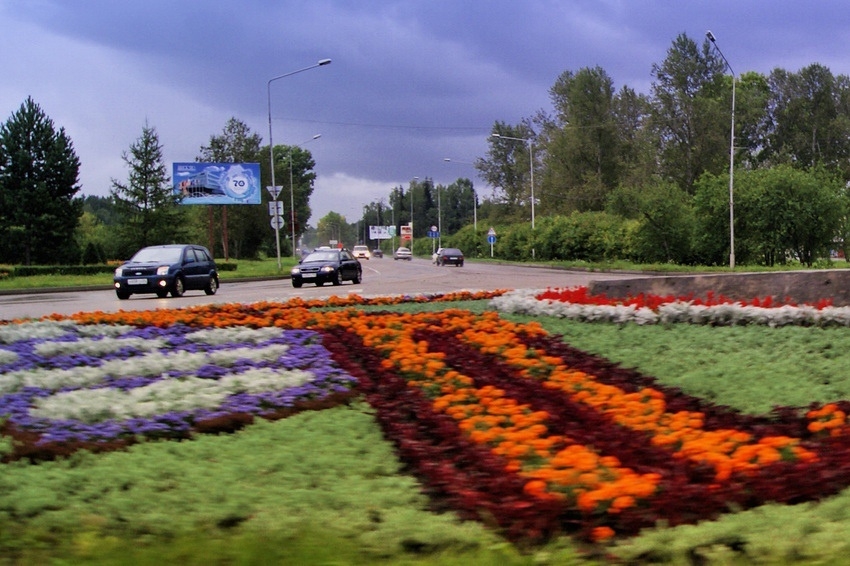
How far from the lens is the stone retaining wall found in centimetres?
1068

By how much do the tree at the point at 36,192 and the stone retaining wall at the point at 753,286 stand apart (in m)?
52.7

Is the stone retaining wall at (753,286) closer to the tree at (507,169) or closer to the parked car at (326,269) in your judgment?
the parked car at (326,269)

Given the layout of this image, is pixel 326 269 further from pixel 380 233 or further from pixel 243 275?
pixel 380 233

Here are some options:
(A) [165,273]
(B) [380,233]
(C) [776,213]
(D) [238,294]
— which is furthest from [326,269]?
(B) [380,233]

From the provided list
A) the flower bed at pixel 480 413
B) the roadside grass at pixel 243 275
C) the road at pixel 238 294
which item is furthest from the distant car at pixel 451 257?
the flower bed at pixel 480 413

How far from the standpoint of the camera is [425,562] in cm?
312

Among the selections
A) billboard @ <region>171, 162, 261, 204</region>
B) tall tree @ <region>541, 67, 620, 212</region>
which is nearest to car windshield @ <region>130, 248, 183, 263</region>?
billboard @ <region>171, 162, 261, 204</region>

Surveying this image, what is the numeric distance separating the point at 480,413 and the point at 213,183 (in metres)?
55.1

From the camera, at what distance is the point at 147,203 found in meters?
60.8

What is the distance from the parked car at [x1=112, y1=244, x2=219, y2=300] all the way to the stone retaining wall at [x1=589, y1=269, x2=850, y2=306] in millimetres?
14490

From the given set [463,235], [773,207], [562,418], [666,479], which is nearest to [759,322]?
[562,418]

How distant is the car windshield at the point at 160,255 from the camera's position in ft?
80.0

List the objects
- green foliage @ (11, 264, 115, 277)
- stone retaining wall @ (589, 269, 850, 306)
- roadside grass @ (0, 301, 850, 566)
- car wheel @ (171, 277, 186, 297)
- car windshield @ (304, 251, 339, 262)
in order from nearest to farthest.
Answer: roadside grass @ (0, 301, 850, 566) → stone retaining wall @ (589, 269, 850, 306) → car wheel @ (171, 277, 186, 297) → car windshield @ (304, 251, 339, 262) → green foliage @ (11, 264, 115, 277)

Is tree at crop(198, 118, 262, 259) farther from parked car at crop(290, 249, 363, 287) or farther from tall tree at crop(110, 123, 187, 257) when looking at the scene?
parked car at crop(290, 249, 363, 287)
